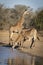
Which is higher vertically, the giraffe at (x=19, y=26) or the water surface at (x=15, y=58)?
the giraffe at (x=19, y=26)

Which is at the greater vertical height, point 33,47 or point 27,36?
point 27,36

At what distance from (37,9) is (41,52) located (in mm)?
524

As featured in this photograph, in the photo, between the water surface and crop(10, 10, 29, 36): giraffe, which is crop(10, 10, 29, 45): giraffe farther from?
the water surface

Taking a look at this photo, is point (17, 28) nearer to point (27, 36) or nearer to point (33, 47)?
point (27, 36)

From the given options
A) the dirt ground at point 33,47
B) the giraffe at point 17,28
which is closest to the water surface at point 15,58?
the dirt ground at point 33,47

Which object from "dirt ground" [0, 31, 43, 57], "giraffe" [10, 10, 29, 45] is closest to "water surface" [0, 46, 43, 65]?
"dirt ground" [0, 31, 43, 57]

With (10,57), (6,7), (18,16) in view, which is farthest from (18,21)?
(10,57)

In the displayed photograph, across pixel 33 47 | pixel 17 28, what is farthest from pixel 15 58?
pixel 17 28

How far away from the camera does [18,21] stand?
8.49 ft

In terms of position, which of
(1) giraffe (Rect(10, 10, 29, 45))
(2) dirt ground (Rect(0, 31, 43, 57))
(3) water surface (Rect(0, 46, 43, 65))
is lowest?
(3) water surface (Rect(0, 46, 43, 65))

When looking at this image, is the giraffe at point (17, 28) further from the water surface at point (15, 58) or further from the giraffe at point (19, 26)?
the water surface at point (15, 58)

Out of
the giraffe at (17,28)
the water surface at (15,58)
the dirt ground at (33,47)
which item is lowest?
the water surface at (15,58)

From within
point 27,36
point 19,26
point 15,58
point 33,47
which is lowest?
point 15,58

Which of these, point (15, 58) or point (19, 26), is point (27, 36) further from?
point (15, 58)
